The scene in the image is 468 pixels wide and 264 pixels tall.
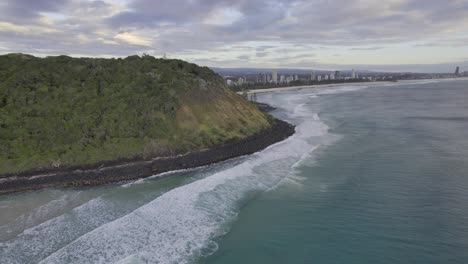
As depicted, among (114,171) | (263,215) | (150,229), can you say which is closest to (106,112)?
(114,171)

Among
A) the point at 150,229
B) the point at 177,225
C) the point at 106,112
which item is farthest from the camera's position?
the point at 106,112

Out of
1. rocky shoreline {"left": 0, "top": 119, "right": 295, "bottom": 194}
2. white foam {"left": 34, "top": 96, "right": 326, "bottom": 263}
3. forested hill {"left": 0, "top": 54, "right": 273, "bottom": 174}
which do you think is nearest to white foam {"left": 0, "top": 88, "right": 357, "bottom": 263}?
white foam {"left": 34, "top": 96, "right": 326, "bottom": 263}

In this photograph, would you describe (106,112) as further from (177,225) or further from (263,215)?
(263,215)

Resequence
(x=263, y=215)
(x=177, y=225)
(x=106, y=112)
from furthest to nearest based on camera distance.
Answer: (x=106, y=112) < (x=263, y=215) < (x=177, y=225)

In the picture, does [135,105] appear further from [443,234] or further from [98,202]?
[443,234]

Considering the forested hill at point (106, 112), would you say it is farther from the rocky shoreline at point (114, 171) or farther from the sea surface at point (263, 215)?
the sea surface at point (263, 215)

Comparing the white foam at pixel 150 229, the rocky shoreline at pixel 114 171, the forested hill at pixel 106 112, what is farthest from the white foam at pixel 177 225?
the forested hill at pixel 106 112

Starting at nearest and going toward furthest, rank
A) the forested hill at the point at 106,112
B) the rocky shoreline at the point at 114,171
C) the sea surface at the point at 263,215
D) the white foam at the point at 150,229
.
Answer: the white foam at the point at 150,229, the sea surface at the point at 263,215, the rocky shoreline at the point at 114,171, the forested hill at the point at 106,112
